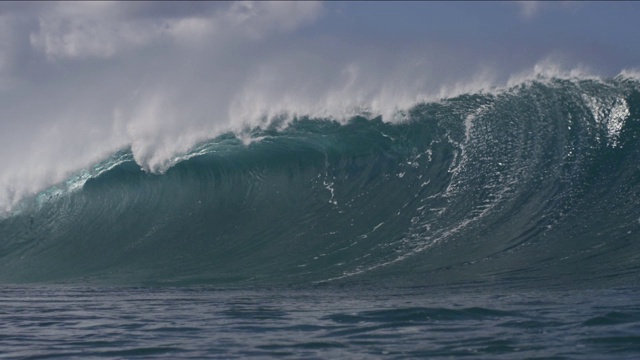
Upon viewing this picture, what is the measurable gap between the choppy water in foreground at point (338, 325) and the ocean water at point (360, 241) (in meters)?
0.03

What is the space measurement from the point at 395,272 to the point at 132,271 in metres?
4.14

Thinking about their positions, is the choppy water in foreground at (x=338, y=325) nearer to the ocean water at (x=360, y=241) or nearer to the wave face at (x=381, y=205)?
the ocean water at (x=360, y=241)

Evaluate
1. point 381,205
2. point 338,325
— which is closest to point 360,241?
point 381,205

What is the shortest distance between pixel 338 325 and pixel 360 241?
571 centimetres

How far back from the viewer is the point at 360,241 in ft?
42.7

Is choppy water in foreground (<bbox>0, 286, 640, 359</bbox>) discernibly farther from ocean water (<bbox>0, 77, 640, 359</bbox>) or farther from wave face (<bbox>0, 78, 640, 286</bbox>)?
wave face (<bbox>0, 78, 640, 286</bbox>)

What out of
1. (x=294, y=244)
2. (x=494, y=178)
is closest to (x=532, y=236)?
(x=494, y=178)

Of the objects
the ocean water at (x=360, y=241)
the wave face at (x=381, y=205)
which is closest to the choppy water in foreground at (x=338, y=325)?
the ocean water at (x=360, y=241)

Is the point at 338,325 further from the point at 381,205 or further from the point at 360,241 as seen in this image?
the point at 381,205

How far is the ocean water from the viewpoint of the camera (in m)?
6.94

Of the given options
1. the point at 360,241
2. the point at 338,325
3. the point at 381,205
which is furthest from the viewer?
the point at 381,205

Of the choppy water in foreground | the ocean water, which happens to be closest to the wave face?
the ocean water

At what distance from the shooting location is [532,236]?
1236 centimetres

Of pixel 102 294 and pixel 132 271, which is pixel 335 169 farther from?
pixel 102 294
